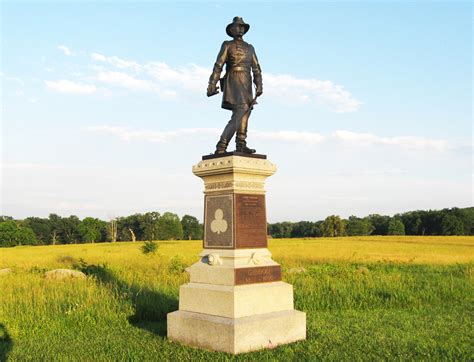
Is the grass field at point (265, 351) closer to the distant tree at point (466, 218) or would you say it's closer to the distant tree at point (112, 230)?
the distant tree at point (112, 230)

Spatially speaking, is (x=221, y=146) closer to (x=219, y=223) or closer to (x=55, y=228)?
(x=219, y=223)

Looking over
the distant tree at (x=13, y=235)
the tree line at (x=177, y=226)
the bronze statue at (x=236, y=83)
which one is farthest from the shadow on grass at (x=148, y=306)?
the tree line at (x=177, y=226)

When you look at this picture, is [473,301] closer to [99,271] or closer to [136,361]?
[136,361]

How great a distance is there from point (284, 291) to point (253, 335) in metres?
1.14

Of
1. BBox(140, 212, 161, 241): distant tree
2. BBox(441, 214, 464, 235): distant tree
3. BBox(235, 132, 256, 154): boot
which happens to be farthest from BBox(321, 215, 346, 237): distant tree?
BBox(235, 132, 256, 154): boot

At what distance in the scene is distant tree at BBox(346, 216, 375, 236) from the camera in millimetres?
95062

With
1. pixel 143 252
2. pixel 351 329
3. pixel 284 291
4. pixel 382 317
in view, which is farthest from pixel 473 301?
pixel 143 252

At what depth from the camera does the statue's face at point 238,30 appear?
8.94 meters

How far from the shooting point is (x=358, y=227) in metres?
95.6

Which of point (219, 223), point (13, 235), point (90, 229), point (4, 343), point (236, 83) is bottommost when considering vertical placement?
point (4, 343)

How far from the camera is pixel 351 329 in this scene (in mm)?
9148

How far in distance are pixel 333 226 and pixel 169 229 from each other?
3085 cm

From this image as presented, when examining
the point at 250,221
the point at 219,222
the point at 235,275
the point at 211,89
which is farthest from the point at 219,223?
the point at 211,89

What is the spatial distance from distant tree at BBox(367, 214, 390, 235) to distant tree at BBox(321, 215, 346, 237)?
7953 mm
